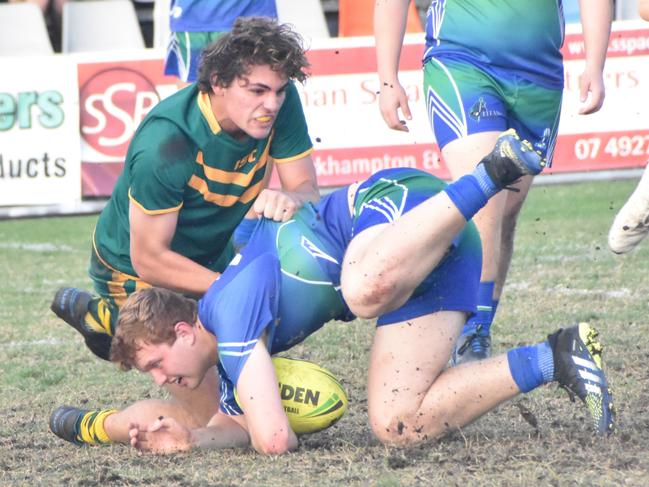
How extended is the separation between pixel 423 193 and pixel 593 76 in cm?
121

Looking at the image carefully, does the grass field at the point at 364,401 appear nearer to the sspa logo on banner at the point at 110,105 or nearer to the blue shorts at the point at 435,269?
the blue shorts at the point at 435,269

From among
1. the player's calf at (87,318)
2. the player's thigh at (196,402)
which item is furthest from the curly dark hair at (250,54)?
the player's calf at (87,318)

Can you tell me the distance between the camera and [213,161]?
4.80 meters

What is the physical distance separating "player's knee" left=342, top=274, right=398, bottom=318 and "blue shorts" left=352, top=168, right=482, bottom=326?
16 centimetres

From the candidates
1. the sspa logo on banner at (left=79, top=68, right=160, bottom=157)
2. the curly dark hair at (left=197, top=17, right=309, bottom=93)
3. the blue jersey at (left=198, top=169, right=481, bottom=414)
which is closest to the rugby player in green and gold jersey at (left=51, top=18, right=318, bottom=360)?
the curly dark hair at (left=197, top=17, right=309, bottom=93)

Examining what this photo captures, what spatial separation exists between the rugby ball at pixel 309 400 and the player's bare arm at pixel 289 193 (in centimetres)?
55

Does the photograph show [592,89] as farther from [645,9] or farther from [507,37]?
[645,9]

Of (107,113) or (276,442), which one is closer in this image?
(276,442)

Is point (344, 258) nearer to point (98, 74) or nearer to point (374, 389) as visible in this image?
point (374, 389)

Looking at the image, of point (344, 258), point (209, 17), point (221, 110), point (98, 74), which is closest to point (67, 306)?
point (221, 110)

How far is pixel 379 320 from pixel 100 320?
5.33 feet

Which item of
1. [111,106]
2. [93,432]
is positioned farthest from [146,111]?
[93,432]

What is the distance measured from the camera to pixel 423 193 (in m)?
4.42

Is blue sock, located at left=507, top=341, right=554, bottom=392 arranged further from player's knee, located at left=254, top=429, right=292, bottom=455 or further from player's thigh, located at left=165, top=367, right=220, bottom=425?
player's thigh, located at left=165, top=367, right=220, bottom=425
